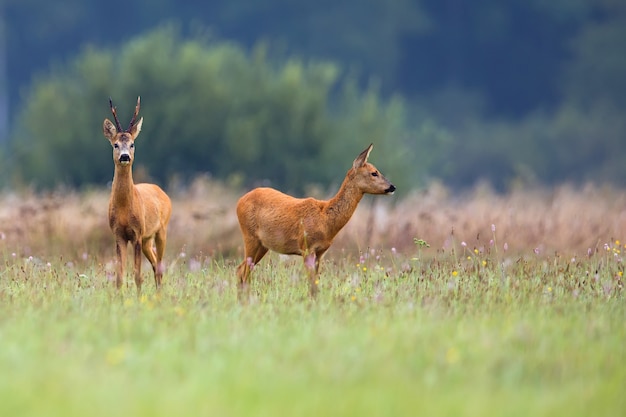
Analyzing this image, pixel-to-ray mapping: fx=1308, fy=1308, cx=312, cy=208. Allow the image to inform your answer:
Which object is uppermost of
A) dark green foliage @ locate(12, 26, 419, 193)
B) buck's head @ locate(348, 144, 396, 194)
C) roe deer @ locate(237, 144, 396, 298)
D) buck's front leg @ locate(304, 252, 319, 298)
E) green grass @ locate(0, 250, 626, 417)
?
dark green foliage @ locate(12, 26, 419, 193)

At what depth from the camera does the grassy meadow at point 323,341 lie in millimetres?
5859

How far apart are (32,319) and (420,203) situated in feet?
33.8

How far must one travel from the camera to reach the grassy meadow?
5.86m

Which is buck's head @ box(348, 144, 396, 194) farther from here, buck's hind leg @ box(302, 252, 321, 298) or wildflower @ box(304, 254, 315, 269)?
wildflower @ box(304, 254, 315, 269)

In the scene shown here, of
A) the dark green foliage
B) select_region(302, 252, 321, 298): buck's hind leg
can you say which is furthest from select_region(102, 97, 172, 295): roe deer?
the dark green foliage

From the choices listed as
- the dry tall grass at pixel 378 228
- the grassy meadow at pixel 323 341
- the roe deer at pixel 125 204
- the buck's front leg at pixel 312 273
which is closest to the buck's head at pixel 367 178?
the grassy meadow at pixel 323 341

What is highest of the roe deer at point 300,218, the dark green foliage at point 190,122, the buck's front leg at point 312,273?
the dark green foliage at point 190,122

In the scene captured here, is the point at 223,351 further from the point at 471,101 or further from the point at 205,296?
the point at 471,101

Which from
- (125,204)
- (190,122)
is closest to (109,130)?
(125,204)

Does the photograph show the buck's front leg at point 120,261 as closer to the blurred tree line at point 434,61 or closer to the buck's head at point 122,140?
the buck's head at point 122,140

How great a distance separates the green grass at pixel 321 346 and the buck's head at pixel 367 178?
2.29 feet

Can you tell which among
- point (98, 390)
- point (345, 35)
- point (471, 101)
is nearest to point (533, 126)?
point (471, 101)

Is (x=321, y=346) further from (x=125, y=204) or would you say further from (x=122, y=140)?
(x=122, y=140)

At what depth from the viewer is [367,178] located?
1027 cm
